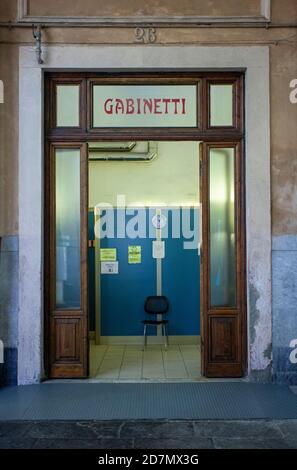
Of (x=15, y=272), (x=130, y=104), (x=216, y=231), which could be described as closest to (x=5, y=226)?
(x=15, y=272)

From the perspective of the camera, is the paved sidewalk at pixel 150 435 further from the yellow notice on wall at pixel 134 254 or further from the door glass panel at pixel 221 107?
the yellow notice on wall at pixel 134 254

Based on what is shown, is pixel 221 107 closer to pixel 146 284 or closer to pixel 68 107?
pixel 68 107

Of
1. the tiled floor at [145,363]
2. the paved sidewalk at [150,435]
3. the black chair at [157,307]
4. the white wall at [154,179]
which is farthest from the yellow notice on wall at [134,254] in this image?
the paved sidewalk at [150,435]

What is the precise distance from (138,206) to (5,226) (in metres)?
2.80

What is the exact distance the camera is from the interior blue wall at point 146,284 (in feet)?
26.5

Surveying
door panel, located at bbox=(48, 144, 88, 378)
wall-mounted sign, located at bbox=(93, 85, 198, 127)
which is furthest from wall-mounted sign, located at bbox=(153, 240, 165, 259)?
wall-mounted sign, located at bbox=(93, 85, 198, 127)

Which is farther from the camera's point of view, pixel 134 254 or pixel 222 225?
pixel 134 254

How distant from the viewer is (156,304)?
25.9 feet

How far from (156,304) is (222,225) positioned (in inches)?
91.8

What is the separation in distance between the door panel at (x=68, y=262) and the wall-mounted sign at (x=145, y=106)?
0.51m

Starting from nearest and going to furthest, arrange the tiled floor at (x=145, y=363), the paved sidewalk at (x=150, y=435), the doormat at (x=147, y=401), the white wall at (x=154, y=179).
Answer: the paved sidewalk at (x=150, y=435) < the doormat at (x=147, y=401) < the tiled floor at (x=145, y=363) < the white wall at (x=154, y=179)

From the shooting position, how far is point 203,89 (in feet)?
19.6

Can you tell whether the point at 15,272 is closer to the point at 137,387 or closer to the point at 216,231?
the point at 137,387

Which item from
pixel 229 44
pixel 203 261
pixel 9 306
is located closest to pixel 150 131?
pixel 229 44
